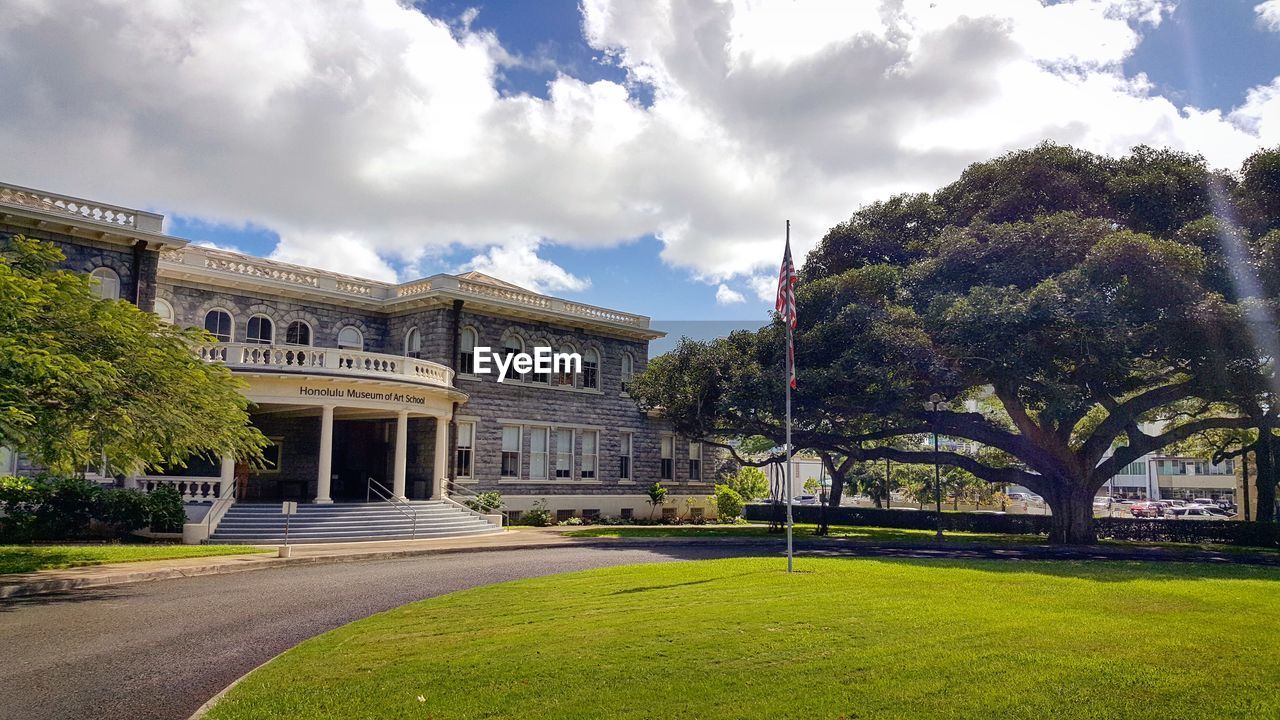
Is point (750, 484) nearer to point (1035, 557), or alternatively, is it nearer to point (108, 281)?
point (1035, 557)

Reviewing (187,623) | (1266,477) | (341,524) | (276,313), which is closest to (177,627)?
(187,623)

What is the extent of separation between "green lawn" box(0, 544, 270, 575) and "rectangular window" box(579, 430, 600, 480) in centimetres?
1780

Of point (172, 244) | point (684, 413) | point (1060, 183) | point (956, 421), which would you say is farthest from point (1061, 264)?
point (172, 244)

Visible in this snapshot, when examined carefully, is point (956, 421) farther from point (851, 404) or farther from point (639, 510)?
point (639, 510)

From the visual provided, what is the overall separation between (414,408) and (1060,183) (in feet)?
71.5

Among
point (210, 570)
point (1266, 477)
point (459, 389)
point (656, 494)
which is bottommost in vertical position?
point (210, 570)

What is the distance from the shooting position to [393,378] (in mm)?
28109

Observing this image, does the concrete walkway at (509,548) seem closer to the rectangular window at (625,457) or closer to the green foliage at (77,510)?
the green foliage at (77,510)

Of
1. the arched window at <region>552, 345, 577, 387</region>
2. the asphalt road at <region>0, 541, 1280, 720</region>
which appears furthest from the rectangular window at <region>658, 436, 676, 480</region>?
the asphalt road at <region>0, 541, 1280, 720</region>

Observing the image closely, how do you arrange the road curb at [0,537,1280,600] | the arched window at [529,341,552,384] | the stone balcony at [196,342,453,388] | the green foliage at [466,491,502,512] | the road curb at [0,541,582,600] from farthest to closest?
the arched window at [529,341,552,384] < the green foliage at [466,491,502,512] < the stone balcony at [196,342,453,388] < the road curb at [0,537,1280,600] < the road curb at [0,541,582,600]

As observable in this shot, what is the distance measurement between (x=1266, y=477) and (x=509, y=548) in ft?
98.3

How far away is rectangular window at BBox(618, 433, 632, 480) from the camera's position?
39781 mm

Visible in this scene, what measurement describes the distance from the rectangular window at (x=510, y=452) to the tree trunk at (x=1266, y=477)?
28.2 m

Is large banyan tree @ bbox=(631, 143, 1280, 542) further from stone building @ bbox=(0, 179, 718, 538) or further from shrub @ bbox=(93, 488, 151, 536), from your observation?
shrub @ bbox=(93, 488, 151, 536)
